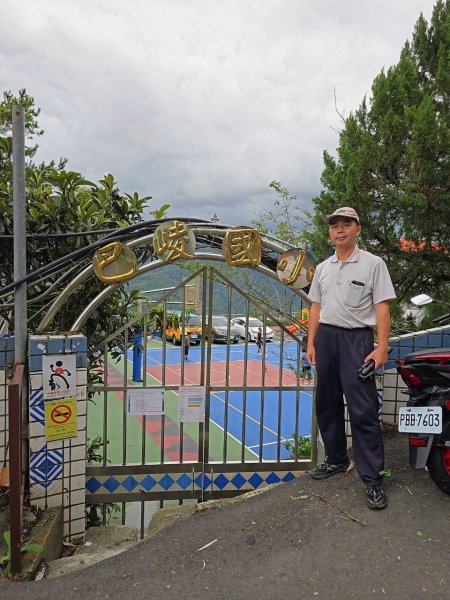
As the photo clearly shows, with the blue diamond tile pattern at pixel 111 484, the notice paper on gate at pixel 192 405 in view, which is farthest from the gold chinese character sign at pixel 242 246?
the blue diamond tile pattern at pixel 111 484

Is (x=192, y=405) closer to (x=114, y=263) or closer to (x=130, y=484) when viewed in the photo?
(x=130, y=484)

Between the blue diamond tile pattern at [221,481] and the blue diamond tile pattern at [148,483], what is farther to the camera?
the blue diamond tile pattern at [221,481]

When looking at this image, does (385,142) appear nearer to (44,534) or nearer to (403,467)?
(403,467)

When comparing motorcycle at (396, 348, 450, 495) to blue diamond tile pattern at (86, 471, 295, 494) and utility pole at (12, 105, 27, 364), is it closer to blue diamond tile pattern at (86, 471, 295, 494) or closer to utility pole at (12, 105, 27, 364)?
blue diamond tile pattern at (86, 471, 295, 494)

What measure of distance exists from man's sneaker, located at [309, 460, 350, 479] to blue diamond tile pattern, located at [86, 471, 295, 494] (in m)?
0.84

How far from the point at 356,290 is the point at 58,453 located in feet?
8.80

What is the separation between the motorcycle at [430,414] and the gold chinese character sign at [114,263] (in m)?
2.21

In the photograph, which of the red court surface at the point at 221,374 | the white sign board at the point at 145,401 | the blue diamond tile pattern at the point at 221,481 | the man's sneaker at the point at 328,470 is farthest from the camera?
the red court surface at the point at 221,374

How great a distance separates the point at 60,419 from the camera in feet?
11.7

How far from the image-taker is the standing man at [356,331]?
299 centimetres

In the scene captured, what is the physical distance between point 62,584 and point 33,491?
3.42 feet

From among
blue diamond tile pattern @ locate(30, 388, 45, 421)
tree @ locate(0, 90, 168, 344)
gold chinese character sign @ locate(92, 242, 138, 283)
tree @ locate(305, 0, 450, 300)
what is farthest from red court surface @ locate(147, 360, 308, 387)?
gold chinese character sign @ locate(92, 242, 138, 283)

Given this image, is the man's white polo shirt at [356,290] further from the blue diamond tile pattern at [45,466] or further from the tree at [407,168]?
the tree at [407,168]

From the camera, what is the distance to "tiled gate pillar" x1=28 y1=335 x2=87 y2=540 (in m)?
3.48
